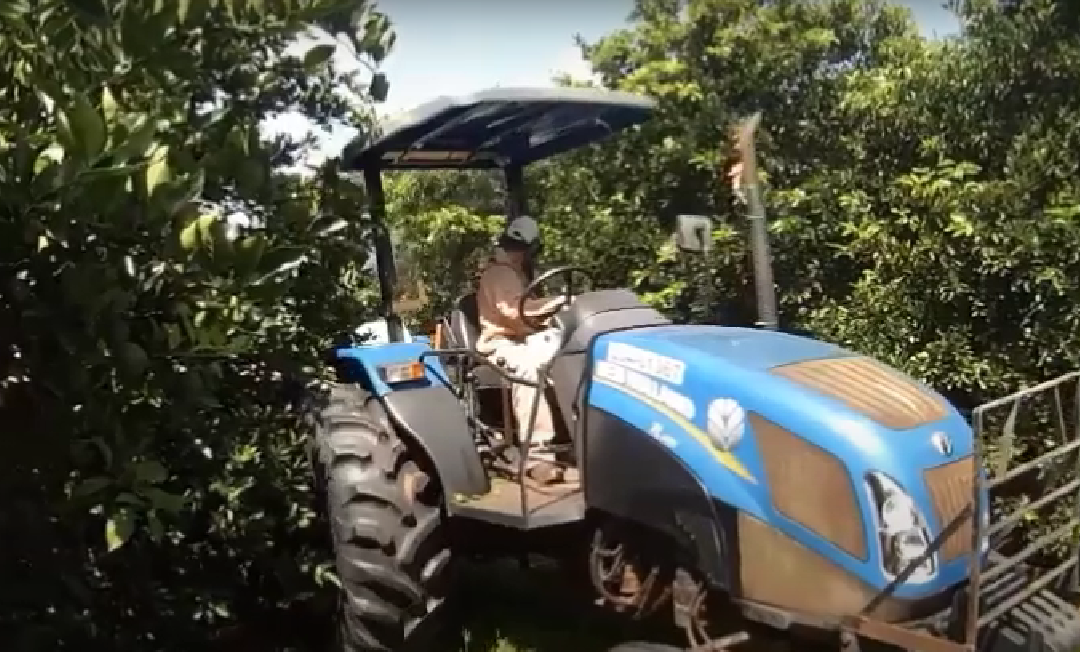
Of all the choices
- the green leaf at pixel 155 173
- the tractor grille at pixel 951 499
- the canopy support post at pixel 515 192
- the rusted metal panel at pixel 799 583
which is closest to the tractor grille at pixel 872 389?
the tractor grille at pixel 951 499

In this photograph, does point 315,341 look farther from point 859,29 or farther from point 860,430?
point 859,29

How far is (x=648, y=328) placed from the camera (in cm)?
369

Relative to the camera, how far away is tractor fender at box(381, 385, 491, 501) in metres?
3.98

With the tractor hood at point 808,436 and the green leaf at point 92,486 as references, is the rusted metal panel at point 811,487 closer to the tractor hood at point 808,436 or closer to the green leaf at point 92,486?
the tractor hood at point 808,436

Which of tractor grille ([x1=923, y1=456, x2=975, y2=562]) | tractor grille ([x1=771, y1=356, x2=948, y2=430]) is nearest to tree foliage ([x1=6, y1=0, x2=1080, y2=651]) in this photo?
tractor grille ([x1=771, y1=356, x2=948, y2=430])

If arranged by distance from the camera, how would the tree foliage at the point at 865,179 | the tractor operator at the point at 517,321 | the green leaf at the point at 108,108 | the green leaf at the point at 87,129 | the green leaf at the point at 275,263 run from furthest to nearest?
1. the tree foliage at the point at 865,179
2. the tractor operator at the point at 517,321
3. the green leaf at the point at 275,263
4. the green leaf at the point at 108,108
5. the green leaf at the point at 87,129

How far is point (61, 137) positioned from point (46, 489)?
1257mm

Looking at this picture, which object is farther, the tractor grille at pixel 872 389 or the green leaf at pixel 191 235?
the tractor grille at pixel 872 389

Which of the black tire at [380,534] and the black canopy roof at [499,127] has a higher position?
the black canopy roof at [499,127]

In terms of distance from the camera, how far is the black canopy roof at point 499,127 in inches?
159

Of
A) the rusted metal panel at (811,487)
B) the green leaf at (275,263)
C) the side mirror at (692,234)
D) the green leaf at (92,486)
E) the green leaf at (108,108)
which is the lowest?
the rusted metal panel at (811,487)

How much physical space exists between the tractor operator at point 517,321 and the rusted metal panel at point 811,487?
1337 millimetres

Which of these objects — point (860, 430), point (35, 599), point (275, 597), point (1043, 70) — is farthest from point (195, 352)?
point (1043, 70)

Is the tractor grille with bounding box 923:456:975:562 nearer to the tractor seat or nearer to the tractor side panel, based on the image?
the tractor side panel
